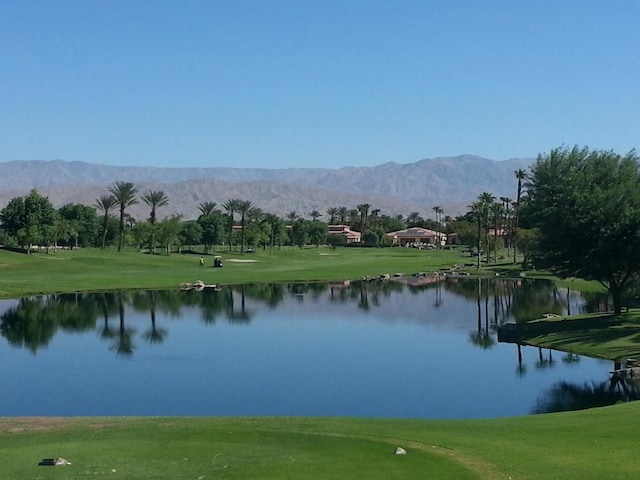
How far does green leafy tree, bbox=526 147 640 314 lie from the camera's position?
166 feet

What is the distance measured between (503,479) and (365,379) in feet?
72.4

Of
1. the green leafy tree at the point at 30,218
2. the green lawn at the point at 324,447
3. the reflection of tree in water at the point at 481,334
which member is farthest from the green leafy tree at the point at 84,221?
the green lawn at the point at 324,447

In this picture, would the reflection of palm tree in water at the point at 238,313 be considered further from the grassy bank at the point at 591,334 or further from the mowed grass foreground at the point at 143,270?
the grassy bank at the point at 591,334

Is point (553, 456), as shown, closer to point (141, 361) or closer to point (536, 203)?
point (141, 361)

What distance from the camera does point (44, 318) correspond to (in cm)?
6222

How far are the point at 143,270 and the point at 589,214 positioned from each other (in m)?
71.0

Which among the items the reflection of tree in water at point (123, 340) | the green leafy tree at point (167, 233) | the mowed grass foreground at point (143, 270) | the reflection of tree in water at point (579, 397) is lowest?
the reflection of tree in water at point (579, 397)

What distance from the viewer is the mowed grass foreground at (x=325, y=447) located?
17.5 m

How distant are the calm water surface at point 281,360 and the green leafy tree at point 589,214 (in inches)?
293

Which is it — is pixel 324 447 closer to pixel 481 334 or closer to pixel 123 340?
pixel 123 340

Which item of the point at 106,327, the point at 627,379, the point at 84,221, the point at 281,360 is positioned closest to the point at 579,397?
the point at 627,379

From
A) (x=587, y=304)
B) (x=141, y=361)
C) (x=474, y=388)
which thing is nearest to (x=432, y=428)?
(x=474, y=388)

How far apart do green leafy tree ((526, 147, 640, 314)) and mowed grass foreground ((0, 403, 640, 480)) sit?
25.1 m

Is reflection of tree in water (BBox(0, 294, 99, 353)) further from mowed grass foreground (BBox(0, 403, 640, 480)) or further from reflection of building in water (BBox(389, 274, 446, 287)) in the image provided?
reflection of building in water (BBox(389, 274, 446, 287))
